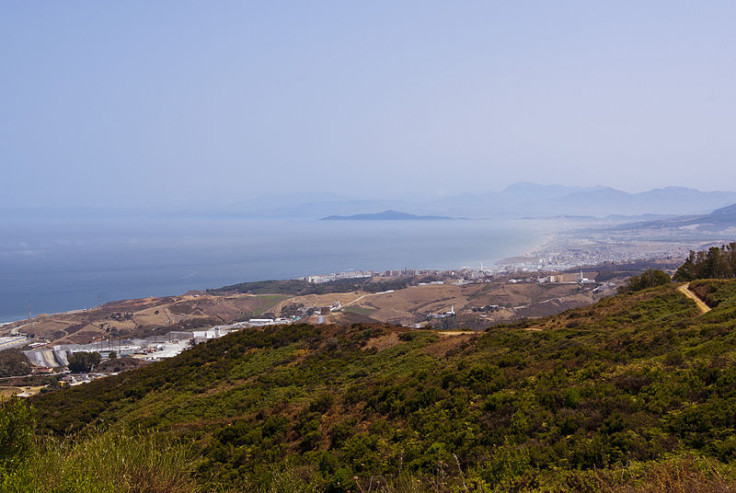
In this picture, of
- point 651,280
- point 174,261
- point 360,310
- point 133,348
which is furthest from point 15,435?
point 174,261

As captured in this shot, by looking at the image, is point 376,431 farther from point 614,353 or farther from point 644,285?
point 644,285

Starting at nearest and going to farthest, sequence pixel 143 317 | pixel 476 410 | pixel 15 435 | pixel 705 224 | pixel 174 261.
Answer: pixel 15 435 → pixel 476 410 → pixel 143 317 → pixel 174 261 → pixel 705 224

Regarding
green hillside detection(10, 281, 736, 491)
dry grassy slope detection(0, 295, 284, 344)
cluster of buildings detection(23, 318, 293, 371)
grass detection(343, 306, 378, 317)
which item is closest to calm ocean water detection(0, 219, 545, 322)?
dry grassy slope detection(0, 295, 284, 344)

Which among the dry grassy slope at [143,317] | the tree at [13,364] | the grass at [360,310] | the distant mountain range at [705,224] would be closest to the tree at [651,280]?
the grass at [360,310]

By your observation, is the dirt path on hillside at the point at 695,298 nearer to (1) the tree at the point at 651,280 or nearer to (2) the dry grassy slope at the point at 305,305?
(1) the tree at the point at 651,280

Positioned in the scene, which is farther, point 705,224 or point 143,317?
point 705,224

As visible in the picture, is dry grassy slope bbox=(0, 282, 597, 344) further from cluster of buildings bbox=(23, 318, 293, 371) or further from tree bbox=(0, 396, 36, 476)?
tree bbox=(0, 396, 36, 476)

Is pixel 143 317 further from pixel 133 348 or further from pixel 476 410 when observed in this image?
pixel 476 410

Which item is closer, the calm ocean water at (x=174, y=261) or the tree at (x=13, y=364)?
the tree at (x=13, y=364)
